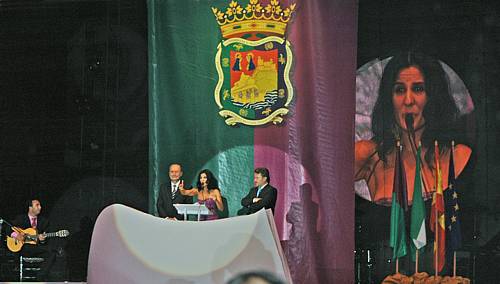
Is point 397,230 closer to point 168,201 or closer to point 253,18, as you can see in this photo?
point 168,201

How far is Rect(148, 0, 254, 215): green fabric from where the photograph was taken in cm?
520

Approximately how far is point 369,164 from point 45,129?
7.91ft

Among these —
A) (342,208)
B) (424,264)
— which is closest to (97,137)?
(342,208)

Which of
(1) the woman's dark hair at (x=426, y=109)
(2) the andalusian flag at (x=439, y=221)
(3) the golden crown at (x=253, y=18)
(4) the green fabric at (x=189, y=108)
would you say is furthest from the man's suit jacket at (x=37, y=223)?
(2) the andalusian flag at (x=439, y=221)

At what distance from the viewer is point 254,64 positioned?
5.18m

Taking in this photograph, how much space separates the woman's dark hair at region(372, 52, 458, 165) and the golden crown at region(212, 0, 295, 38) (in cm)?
81

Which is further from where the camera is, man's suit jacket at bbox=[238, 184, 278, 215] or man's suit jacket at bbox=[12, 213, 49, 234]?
man's suit jacket at bbox=[12, 213, 49, 234]

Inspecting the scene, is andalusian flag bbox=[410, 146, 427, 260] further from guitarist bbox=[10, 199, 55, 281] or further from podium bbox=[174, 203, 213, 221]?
guitarist bbox=[10, 199, 55, 281]

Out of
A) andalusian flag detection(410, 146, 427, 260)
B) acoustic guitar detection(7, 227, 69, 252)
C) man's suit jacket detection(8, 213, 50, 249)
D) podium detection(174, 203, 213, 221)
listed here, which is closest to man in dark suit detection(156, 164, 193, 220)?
podium detection(174, 203, 213, 221)

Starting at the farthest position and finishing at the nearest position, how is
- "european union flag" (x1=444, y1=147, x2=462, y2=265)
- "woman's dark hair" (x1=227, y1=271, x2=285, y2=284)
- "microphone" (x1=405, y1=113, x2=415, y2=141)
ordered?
"microphone" (x1=405, y1=113, x2=415, y2=141)
"european union flag" (x1=444, y1=147, x2=462, y2=265)
"woman's dark hair" (x1=227, y1=271, x2=285, y2=284)

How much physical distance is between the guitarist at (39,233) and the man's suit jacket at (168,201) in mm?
878

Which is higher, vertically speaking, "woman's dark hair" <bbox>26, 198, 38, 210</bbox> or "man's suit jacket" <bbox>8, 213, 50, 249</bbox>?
"woman's dark hair" <bbox>26, 198, 38, 210</bbox>

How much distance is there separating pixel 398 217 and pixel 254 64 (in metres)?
1.47

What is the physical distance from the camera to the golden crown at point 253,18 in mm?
5168
